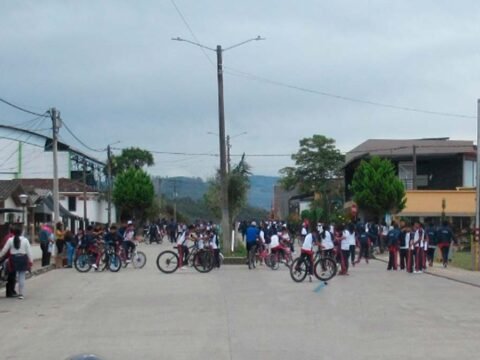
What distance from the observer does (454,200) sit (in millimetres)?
61969

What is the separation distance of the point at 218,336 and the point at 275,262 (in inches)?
703

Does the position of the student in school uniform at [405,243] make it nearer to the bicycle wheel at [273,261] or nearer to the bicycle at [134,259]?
A: the bicycle wheel at [273,261]

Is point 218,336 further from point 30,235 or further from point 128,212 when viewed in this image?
point 128,212

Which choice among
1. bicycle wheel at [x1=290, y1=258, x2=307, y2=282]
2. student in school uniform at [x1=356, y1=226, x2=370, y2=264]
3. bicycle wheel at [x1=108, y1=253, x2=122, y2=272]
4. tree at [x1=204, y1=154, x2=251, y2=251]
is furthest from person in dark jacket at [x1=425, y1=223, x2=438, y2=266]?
tree at [x1=204, y1=154, x2=251, y2=251]

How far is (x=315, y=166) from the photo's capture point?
97.5 metres

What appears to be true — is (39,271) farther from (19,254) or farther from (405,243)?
(405,243)

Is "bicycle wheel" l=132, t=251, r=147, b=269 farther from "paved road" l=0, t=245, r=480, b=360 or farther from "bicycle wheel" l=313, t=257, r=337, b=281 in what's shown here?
"bicycle wheel" l=313, t=257, r=337, b=281

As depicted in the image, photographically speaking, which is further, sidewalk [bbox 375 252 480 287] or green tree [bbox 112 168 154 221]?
green tree [bbox 112 168 154 221]

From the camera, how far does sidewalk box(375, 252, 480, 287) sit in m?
25.0

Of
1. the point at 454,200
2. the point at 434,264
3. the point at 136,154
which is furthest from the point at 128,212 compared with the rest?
the point at 434,264

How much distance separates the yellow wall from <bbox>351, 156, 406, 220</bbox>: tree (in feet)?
20.8

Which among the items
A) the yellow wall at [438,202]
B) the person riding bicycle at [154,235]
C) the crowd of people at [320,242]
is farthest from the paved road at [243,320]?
the person riding bicycle at [154,235]

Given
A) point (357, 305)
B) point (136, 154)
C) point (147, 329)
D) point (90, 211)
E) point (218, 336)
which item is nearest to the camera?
point (218, 336)

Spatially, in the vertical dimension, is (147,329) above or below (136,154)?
below
